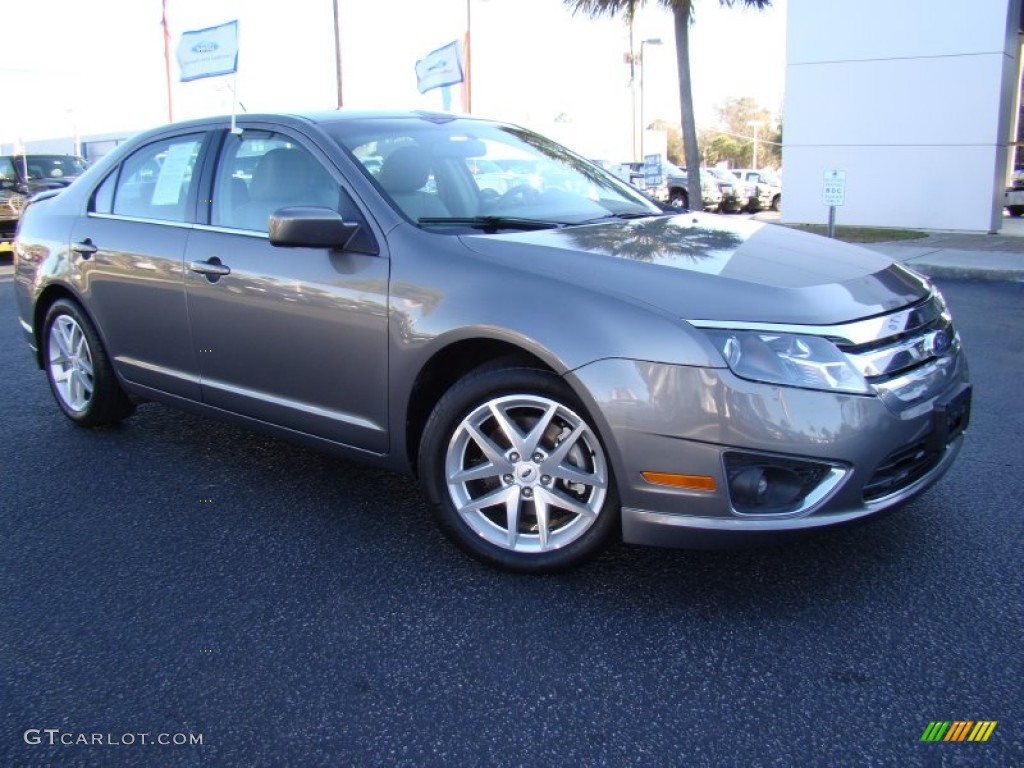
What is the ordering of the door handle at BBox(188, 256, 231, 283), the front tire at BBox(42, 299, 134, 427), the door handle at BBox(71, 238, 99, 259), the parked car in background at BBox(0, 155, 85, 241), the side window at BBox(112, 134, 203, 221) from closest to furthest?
the door handle at BBox(188, 256, 231, 283) → the side window at BBox(112, 134, 203, 221) → the door handle at BBox(71, 238, 99, 259) → the front tire at BBox(42, 299, 134, 427) → the parked car in background at BBox(0, 155, 85, 241)

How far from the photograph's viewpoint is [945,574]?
302cm

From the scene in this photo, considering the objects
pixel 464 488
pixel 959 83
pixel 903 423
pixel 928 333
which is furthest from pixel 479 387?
pixel 959 83

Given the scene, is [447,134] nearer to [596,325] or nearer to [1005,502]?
[596,325]

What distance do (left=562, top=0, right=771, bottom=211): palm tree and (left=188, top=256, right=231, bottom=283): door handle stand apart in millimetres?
14856

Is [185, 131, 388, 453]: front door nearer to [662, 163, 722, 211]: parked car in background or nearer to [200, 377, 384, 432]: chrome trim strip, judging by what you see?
[200, 377, 384, 432]: chrome trim strip

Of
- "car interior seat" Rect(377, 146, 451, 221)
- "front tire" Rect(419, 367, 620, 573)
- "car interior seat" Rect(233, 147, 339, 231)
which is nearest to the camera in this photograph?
"front tire" Rect(419, 367, 620, 573)

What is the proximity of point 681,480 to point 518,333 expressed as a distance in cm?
68

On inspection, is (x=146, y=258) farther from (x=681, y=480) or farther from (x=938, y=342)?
(x=938, y=342)

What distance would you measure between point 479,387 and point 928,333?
1492 mm

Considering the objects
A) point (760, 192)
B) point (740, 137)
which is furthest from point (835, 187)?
point (740, 137)

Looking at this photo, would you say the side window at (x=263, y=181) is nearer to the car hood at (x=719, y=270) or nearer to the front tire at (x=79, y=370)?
the car hood at (x=719, y=270)

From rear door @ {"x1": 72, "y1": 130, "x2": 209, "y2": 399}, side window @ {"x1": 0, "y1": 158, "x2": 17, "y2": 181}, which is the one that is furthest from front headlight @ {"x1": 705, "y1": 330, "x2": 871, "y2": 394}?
side window @ {"x1": 0, "y1": 158, "x2": 17, "y2": 181}

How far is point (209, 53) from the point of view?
12.8m

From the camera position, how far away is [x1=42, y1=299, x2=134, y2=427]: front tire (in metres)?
4.58
